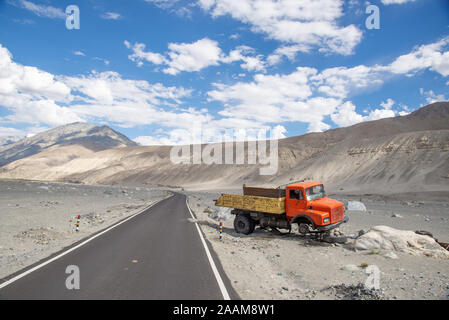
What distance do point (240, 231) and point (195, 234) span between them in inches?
105

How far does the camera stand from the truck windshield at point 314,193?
1325cm

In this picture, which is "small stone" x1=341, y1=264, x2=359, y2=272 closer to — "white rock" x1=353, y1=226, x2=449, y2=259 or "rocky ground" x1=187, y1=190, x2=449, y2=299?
"rocky ground" x1=187, y1=190, x2=449, y2=299

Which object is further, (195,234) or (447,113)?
(447,113)

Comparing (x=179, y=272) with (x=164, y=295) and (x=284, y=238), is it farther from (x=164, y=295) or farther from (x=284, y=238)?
(x=284, y=238)

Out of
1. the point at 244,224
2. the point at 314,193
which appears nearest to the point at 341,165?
the point at 244,224

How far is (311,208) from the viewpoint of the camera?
12766 millimetres

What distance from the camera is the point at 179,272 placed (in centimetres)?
782

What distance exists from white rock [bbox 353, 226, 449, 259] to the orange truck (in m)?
1.43

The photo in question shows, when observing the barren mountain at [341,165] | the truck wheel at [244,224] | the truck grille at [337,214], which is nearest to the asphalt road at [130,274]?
the truck wheel at [244,224]

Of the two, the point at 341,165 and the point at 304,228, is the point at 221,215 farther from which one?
the point at 341,165

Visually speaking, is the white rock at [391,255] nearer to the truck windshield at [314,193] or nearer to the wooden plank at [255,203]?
the truck windshield at [314,193]
